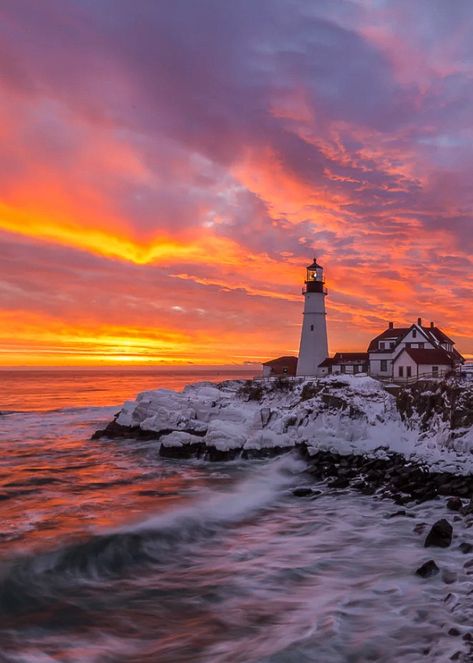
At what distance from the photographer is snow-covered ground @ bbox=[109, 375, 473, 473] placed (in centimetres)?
2006

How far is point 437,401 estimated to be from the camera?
72.5 feet

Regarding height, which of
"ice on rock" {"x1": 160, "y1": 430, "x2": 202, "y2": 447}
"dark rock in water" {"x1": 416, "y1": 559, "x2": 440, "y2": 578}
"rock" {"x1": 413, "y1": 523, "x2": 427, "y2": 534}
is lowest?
"ice on rock" {"x1": 160, "y1": 430, "x2": 202, "y2": 447}

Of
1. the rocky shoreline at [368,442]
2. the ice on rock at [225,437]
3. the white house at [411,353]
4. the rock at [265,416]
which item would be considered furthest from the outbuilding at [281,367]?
the ice on rock at [225,437]

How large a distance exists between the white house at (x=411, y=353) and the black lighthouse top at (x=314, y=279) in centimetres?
886

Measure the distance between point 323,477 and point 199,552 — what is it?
326 inches

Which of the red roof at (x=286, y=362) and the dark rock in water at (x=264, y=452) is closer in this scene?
the dark rock in water at (x=264, y=452)

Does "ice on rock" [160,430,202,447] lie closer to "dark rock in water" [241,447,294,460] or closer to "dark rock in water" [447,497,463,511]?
"dark rock in water" [241,447,294,460]

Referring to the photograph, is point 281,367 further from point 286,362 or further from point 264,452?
point 264,452

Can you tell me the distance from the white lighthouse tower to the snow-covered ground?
606 inches

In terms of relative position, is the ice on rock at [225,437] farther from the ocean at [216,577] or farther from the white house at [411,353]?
the white house at [411,353]

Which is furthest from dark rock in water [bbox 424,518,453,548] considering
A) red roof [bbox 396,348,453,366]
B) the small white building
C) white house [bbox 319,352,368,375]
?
white house [bbox 319,352,368,375]

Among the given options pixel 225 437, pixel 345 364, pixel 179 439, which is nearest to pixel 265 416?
pixel 225 437

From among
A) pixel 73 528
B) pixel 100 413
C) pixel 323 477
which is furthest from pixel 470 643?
pixel 100 413

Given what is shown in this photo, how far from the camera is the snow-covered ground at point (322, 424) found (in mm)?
20062
